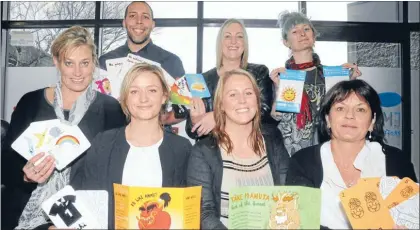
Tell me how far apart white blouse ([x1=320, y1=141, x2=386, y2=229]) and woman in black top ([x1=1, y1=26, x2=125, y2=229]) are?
132 cm

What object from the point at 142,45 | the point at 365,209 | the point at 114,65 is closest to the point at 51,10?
the point at 142,45

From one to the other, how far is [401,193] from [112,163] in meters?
1.43

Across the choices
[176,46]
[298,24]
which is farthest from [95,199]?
[176,46]

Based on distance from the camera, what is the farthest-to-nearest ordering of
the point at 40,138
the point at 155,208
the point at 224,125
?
the point at 224,125, the point at 40,138, the point at 155,208

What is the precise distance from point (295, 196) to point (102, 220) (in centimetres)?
89

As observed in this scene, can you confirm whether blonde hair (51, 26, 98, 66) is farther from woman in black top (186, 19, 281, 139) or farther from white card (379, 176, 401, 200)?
white card (379, 176, 401, 200)

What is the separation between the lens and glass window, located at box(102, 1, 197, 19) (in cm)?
488

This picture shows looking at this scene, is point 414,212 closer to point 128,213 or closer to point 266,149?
point 266,149

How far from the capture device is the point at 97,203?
73.2 inches

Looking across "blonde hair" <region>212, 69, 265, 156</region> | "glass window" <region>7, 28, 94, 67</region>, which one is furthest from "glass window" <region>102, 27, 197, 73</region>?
"blonde hair" <region>212, 69, 265, 156</region>

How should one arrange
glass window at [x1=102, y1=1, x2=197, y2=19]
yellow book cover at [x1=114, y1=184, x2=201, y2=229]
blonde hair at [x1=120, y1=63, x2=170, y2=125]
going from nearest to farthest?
yellow book cover at [x1=114, y1=184, x2=201, y2=229]
blonde hair at [x1=120, y1=63, x2=170, y2=125]
glass window at [x1=102, y1=1, x2=197, y2=19]

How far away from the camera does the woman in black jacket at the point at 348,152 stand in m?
2.17

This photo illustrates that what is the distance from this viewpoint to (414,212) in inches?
70.8

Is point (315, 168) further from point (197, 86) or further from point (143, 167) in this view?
point (197, 86)
